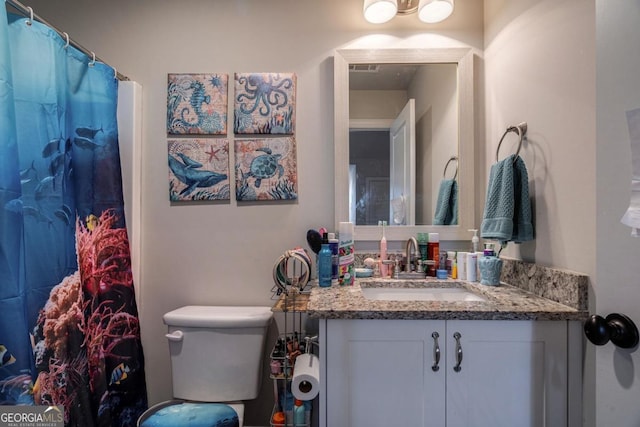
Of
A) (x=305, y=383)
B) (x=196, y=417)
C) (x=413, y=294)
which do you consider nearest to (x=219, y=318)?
(x=196, y=417)

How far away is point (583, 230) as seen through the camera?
3.15 feet

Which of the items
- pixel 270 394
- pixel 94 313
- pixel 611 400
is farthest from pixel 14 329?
pixel 611 400

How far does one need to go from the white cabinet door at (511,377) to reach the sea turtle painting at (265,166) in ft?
3.44

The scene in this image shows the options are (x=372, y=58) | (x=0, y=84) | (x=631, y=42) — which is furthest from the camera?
(x=372, y=58)

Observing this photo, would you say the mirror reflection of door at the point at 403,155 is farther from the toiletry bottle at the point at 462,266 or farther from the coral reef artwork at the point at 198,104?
the coral reef artwork at the point at 198,104

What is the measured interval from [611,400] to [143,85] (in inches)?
80.0

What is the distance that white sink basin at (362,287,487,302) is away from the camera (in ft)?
4.41

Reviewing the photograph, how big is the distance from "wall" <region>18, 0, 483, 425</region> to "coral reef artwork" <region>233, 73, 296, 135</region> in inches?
2.2

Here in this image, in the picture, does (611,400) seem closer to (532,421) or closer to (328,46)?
(532,421)

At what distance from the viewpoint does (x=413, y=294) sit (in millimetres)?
1367

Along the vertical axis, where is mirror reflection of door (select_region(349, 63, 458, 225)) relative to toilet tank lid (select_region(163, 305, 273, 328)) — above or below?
above

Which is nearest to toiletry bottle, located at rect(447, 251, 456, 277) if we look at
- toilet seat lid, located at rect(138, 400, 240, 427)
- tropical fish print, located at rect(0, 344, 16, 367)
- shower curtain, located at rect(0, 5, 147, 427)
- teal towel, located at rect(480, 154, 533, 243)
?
teal towel, located at rect(480, 154, 533, 243)

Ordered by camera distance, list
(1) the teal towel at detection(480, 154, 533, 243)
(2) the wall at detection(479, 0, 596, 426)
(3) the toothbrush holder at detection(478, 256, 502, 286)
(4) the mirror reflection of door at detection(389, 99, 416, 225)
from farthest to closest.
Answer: (4) the mirror reflection of door at detection(389, 99, 416, 225), (3) the toothbrush holder at detection(478, 256, 502, 286), (1) the teal towel at detection(480, 154, 533, 243), (2) the wall at detection(479, 0, 596, 426)

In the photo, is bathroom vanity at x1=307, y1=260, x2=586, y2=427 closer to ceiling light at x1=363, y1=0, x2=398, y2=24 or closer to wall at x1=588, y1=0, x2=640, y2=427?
wall at x1=588, y1=0, x2=640, y2=427
